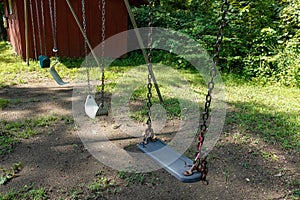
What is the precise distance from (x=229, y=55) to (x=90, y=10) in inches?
159

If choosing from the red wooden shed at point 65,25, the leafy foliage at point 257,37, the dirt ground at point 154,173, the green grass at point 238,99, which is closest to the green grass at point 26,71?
the green grass at point 238,99

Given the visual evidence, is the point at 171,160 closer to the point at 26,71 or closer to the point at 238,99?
the point at 238,99

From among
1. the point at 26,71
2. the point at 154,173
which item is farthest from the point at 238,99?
the point at 26,71

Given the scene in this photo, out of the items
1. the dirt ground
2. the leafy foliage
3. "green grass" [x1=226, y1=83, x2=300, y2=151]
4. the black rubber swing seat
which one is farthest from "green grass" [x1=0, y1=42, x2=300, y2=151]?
the black rubber swing seat

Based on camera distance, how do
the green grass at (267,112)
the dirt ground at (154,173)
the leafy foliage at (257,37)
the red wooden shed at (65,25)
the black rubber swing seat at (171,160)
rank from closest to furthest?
the black rubber swing seat at (171,160) → the dirt ground at (154,173) → the green grass at (267,112) → the leafy foliage at (257,37) → the red wooden shed at (65,25)

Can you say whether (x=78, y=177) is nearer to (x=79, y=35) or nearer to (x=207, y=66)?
(x=207, y=66)

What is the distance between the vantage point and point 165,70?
7.04 metres

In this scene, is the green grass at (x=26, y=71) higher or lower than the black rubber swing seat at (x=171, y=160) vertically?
lower

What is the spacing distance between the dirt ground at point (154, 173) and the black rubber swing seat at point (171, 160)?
46 centimetres

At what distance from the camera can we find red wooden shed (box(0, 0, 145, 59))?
24.4 ft

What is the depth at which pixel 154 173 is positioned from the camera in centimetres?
280

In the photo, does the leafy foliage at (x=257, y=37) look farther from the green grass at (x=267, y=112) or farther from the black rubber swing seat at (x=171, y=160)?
the black rubber swing seat at (x=171, y=160)

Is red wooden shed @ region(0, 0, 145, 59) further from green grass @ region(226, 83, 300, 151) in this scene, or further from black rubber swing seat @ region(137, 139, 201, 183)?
black rubber swing seat @ region(137, 139, 201, 183)

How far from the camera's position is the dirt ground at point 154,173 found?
251 centimetres
